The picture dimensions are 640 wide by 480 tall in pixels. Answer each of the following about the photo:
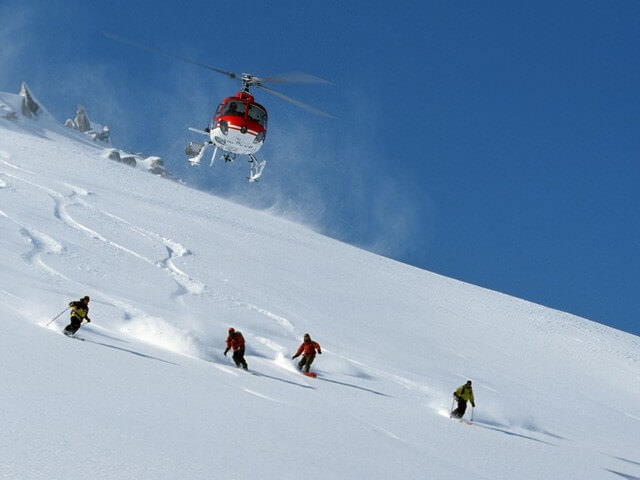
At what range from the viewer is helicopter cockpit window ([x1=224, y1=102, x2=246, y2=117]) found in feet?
67.5

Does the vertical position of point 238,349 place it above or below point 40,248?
below

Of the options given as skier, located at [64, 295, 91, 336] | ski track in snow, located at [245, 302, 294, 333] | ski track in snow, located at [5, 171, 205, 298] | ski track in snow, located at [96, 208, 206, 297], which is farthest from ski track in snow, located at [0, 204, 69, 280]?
ski track in snow, located at [245, 302, 294, 333]

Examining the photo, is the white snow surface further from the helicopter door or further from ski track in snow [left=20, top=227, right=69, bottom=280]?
the helicopter door

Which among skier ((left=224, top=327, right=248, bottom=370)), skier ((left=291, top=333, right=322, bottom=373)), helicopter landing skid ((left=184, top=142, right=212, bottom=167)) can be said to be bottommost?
skier ((left=224, top=327, right=248, bottom=370))

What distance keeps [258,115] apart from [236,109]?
2.63 ft

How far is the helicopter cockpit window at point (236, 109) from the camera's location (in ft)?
67.5

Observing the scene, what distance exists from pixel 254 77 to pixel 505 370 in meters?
12.4

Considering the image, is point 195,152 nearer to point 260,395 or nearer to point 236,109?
point 236,109

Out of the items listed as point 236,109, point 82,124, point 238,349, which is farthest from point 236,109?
point 82,124

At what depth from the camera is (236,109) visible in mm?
20594

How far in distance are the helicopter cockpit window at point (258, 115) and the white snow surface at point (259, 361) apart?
546cm

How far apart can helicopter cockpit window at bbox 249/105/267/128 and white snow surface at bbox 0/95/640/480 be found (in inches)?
215

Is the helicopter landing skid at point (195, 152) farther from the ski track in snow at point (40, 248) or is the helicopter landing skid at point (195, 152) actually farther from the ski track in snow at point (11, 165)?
the ski track in snow at point (11, 165)

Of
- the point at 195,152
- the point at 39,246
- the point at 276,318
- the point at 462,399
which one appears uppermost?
the point at 195,152
